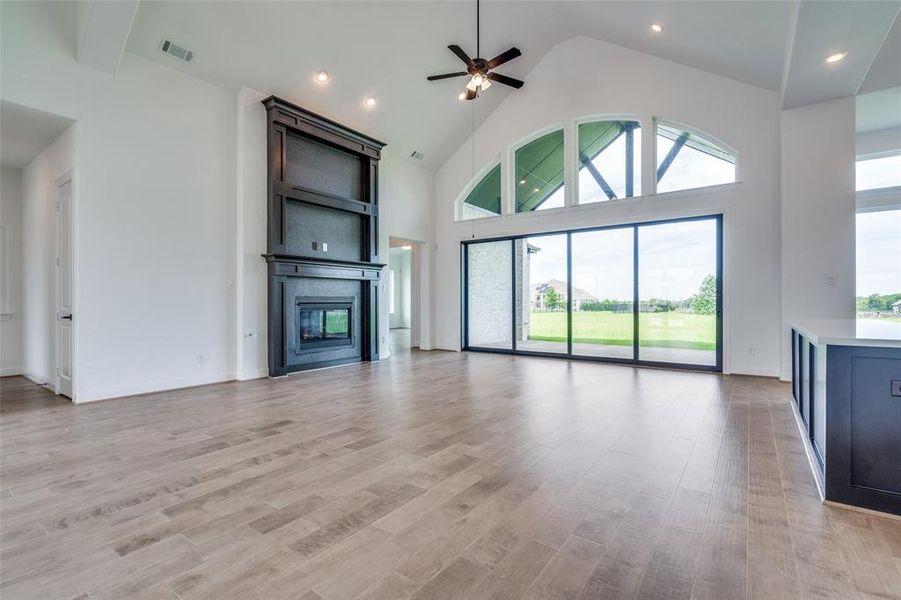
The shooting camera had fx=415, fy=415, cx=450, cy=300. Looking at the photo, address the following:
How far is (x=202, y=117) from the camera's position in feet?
17.9

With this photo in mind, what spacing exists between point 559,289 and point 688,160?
2865 millimetres

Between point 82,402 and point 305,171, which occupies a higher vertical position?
point 305,171

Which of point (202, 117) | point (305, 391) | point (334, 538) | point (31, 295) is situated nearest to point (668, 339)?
point (305, 391)

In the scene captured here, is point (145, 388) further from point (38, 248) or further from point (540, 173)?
point (540, 173)

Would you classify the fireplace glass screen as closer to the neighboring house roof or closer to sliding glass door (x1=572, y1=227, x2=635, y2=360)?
the neighboring house roof

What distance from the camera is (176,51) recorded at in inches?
195

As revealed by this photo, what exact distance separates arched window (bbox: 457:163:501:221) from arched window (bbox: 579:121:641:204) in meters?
1.74

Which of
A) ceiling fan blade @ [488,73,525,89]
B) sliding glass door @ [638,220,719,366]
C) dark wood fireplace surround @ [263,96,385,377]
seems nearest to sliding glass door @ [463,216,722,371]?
sliding glass door @ [638,220,719,366]

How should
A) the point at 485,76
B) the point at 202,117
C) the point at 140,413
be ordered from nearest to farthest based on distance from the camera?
the point at 140,413
the point at 485,76
the point at 202,117

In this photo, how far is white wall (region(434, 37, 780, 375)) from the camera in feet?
18.8

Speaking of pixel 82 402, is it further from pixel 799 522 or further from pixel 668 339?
pixel 668 339

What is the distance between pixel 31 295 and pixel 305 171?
434 cm

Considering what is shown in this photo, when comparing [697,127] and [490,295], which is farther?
[490,295]

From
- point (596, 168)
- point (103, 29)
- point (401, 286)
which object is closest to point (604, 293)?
point (596, 168)
